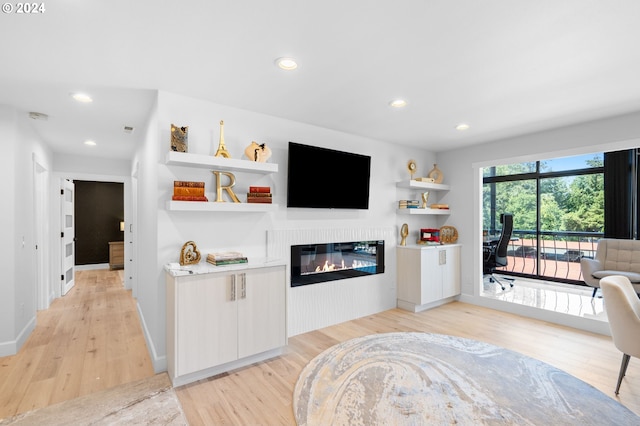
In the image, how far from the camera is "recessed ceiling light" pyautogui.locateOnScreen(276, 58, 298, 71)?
2.22 metres

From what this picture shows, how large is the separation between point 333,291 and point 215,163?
2100 millimetres

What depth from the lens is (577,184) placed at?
19.0ft

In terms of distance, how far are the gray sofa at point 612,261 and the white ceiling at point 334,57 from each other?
202cm

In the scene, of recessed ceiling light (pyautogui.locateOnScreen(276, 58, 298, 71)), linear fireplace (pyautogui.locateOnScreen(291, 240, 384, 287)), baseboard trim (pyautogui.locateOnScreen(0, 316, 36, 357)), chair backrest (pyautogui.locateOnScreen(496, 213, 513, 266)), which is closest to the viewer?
recessed ceiling light (pyautogui.locateOnScreen(276, 58, 298, 71))

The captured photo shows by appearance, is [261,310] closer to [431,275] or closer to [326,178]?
[326,178]

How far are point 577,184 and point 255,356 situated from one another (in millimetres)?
6300

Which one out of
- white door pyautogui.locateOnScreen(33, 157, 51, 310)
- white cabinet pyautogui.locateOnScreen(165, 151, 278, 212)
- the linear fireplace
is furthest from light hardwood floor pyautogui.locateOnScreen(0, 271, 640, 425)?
white cabinet pyautogui.locateOnScreen(165, 151, 278, 212)

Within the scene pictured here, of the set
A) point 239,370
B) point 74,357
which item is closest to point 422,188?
point 239,370

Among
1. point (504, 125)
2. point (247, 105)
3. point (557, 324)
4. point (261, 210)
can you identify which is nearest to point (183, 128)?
point (247, 105)

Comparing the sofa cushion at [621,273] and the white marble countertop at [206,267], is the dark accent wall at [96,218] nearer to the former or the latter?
the white marble countertop at [206,267]

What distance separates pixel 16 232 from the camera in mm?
3166

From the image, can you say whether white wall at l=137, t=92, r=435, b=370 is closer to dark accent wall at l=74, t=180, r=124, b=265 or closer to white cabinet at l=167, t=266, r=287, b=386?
white cabinet at l=167, t=266, r=287, b=386

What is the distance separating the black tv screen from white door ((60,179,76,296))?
14.1 ft

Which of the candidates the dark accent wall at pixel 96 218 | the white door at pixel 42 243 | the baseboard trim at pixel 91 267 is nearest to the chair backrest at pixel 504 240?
the white door at pixel 42 243
